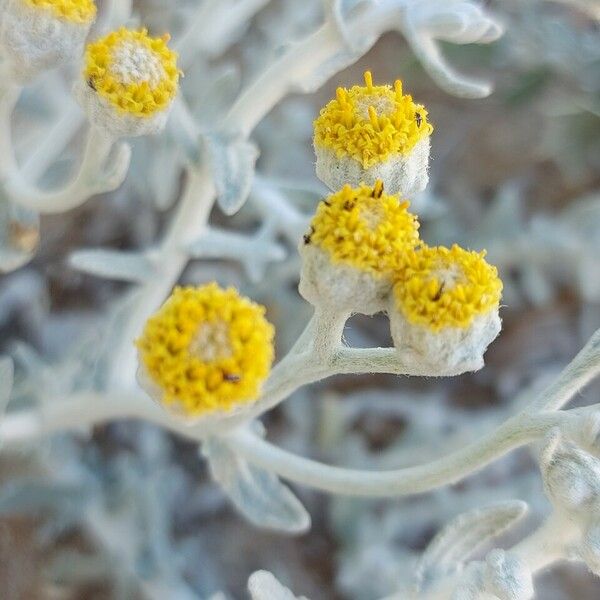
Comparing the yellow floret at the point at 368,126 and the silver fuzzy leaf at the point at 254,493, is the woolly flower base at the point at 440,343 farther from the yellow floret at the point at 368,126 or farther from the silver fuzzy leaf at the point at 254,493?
the silver fuzzy leaf at the point at 254,493

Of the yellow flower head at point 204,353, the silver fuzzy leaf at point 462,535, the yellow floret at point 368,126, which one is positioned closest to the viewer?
the yellow flower head at point 204,353

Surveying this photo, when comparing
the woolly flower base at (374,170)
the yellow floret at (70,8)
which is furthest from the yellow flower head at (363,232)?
the yellow floret at (70,8)

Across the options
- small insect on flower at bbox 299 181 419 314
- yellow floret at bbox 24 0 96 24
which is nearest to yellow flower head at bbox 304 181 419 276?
small insect on flower at bbox 299 181 419 314

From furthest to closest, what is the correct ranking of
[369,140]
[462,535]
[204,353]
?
1. [462,535]
2. [369,140]
3. [204,353]

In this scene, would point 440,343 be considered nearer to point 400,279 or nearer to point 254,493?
point 400,279

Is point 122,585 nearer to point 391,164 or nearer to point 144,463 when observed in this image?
Answer: point 144,463

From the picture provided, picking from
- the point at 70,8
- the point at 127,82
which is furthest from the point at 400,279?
the point at 70,8

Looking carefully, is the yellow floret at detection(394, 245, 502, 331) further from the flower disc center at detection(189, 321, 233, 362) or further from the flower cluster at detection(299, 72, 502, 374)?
the flower disc center at detection(189, 321, 233, 362)

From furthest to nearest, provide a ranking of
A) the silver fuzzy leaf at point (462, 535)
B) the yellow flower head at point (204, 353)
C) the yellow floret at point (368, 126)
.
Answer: the silver fuzzy leaf at point (462, 535), the yellow floret at point (368, 126), the yellow flower head at point (204, 353)
